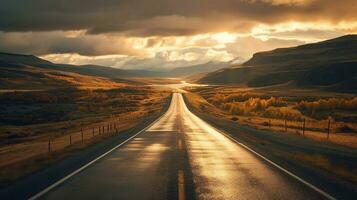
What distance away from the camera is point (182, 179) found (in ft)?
46.5

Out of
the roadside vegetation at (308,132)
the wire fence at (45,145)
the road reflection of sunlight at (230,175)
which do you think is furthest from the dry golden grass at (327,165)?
the wire fence at (45,145)

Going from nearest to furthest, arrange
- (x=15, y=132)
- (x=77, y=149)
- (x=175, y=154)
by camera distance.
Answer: (x=175, y=154), (x=77, y=149), (x=15, y=132)

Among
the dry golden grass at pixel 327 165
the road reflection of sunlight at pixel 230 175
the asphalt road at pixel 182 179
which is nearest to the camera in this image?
the asphalt road at pixel 182 179

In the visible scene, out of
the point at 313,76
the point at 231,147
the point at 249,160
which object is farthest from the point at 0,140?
the point at 313,76

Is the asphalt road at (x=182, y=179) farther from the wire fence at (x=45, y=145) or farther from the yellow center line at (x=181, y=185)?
the wire fence at (x=45, y=145)

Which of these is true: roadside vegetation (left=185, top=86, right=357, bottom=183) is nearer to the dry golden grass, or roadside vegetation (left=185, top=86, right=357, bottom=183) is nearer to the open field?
the dry golden grass

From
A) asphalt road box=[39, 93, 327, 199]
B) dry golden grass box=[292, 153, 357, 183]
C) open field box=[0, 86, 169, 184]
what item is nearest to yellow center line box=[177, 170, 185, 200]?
asphalt road box=[39, 93, 327, 199]

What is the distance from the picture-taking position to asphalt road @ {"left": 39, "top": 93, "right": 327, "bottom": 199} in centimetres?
1178

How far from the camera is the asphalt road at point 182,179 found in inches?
464

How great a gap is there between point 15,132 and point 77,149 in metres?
32.2

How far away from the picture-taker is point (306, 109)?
7062cm

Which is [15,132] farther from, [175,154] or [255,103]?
[255,103]

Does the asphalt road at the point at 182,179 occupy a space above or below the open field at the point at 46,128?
above

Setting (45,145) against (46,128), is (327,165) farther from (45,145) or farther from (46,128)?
(46,128)
